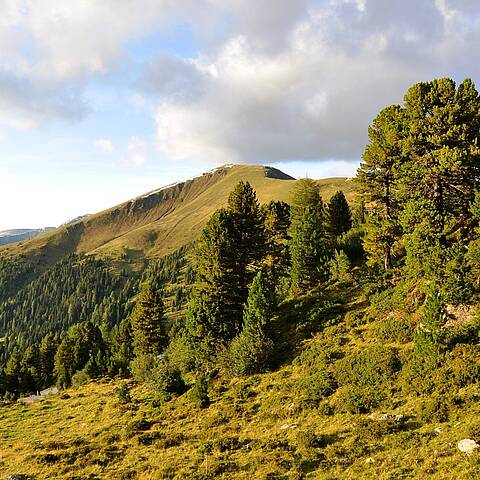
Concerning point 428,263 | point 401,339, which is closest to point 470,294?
point 428,263

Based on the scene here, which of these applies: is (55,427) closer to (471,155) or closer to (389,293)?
(389,293)

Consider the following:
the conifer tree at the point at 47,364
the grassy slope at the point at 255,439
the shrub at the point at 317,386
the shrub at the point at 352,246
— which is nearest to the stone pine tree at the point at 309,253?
the shrub at the point at 352,246

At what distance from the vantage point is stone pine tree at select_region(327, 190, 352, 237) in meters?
66.4

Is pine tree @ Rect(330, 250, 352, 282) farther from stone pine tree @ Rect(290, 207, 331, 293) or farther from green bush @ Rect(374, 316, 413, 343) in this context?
green bush @ Rect(374, 316, 413, 343)

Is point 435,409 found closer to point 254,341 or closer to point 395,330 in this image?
point 395,330

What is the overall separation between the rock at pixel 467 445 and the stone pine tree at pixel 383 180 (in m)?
24.2

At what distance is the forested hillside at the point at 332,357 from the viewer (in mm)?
20312

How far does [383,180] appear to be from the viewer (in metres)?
40.4

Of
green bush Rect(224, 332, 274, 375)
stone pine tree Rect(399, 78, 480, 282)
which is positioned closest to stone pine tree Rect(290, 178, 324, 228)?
stone pine tree Rect(399, 78, 480, 282)

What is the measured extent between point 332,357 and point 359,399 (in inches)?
322

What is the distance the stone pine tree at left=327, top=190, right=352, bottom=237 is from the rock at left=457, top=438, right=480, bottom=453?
50.9m

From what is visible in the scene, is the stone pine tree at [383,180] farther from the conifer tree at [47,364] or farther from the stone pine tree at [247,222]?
the conifer tree at [47,364]

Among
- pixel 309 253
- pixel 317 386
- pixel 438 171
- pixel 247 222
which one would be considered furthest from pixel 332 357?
pixel 247 222

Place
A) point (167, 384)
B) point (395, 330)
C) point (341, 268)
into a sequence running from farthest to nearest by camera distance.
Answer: point (341, 268) → point (167, 384) → point (395, 330)
